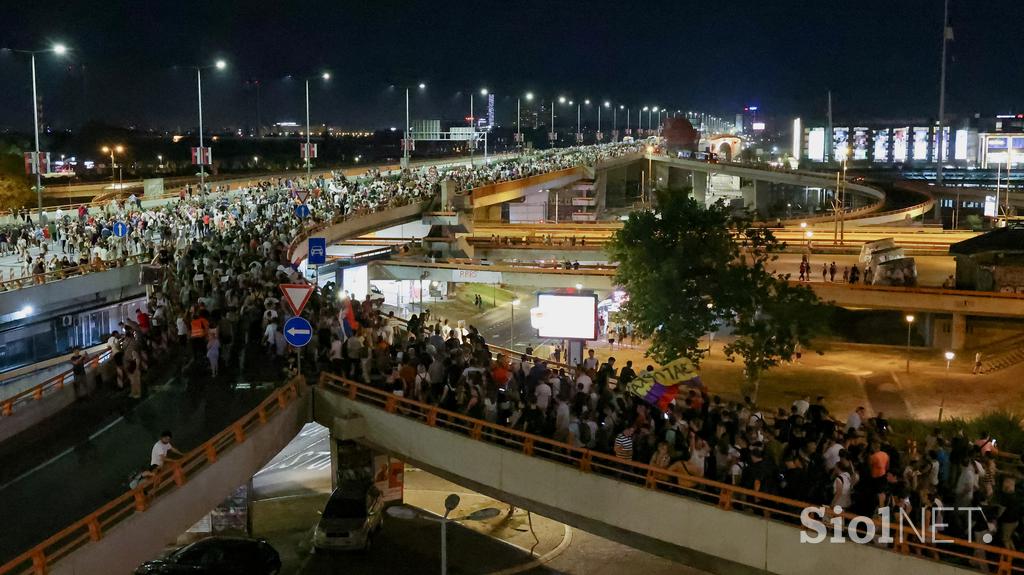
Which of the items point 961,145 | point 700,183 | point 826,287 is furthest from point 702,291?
point 961,145

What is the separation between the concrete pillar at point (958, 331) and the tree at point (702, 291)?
446 inches

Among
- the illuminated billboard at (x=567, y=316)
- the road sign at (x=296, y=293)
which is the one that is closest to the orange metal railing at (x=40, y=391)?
the road sign at (x=296, y=293)

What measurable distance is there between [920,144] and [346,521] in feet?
653

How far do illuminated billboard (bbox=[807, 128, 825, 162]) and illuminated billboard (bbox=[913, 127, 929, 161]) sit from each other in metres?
20.2

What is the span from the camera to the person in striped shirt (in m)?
15.0

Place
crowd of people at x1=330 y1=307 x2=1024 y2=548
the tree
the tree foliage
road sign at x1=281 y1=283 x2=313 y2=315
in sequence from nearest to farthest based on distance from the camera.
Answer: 1. crowd of people at x1=330 y1=307 x2=1024 y2=548
2. road sign at x1=281 y1=283 x2=313 y2=315
3. the tree
4. the tree foliage

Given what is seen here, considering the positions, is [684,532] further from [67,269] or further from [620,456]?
[67,269]

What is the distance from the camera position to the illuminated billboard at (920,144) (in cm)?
19538

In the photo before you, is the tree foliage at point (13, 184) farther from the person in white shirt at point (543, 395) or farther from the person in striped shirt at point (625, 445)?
the person in striped shirt at point (625, 445)

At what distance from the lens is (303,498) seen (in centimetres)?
2497

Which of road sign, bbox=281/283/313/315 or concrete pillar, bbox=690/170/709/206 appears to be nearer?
road sign, bbox=281/283/313/315

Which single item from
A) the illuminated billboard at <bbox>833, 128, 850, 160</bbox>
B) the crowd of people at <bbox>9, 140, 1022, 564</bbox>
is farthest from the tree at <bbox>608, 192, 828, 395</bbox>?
the illuminated billboard at <bbox>833, 128, 850, 160</bbox>

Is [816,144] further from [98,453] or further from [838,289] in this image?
[98,453]

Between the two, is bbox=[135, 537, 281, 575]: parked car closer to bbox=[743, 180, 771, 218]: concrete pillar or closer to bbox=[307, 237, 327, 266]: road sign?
bbox=[307, 237, 327, 266]: road sign
